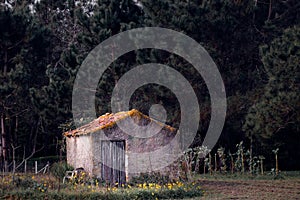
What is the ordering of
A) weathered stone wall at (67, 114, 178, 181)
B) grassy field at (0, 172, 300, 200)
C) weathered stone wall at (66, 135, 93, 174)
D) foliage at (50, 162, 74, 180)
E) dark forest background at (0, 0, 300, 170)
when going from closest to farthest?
grassy field at (0, 172, 300, 200)
weathered stone wall at (67, 114, 178, 181)
weathered stone wall at (66, 135, 93, 174)
foliage at (50, 162, 74, 180)
dark forest background at (0, 0, 300, 170)

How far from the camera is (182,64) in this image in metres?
24.8

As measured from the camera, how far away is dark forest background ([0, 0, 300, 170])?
22078mm

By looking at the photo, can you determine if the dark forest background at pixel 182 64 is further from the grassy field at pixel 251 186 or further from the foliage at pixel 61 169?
the foliage at pixel 61 169

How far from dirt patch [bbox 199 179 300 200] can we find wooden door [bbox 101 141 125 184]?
2831 mm

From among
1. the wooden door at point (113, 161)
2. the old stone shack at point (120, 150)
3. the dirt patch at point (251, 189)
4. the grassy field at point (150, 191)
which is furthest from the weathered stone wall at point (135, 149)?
the dirt patch at point (251, 189)

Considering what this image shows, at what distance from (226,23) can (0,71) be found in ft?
41.4

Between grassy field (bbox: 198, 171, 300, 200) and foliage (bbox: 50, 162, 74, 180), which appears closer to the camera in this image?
grassy field (bbox: 198, 171, 300, 200)

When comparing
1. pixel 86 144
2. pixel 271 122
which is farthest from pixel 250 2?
pixel 86 144

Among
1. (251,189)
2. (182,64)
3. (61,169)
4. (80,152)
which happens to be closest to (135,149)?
(80,152)

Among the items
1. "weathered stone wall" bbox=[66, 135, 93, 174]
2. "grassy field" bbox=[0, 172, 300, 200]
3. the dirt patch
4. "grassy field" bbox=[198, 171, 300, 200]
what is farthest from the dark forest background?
"grassy field" bbox=[0, 172, 300, 200]

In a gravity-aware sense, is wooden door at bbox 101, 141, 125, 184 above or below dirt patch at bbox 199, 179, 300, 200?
above

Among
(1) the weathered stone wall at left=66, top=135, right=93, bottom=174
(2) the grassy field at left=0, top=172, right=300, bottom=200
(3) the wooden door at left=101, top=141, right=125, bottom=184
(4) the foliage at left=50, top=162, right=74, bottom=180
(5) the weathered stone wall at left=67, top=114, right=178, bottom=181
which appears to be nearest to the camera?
(2) the grassy field at left=0, top=172, right=300, bottom=200

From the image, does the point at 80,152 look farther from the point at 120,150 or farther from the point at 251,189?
the point at 251,189

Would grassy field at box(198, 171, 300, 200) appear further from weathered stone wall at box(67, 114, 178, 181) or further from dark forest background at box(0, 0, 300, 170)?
dark forest background at box(0, 0, 300, 170)
